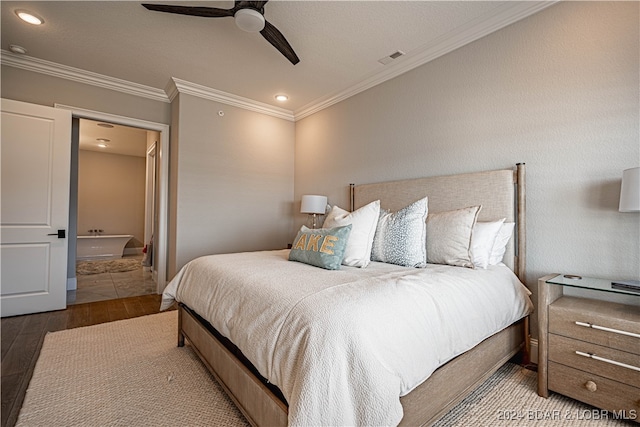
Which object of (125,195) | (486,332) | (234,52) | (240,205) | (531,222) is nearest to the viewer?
(486,332)

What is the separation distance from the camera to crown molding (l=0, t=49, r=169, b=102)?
9.76 feet

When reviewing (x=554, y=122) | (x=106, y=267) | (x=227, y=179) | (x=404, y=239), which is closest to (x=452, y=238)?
(x=404, y=239)

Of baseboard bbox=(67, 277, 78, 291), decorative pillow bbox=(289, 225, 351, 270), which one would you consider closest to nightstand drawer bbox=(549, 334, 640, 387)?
decorative pillow bbox=(289, 225, 351, 270)

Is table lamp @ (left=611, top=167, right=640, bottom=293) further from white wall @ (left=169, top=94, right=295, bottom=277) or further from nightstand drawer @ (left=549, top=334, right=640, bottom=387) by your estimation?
white wall @ (left=169, top=94, right=295, bottom=277)

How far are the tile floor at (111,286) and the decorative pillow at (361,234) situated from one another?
128 inches

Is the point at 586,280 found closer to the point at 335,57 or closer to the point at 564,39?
the point at 564,39

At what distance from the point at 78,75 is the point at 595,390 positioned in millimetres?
5177

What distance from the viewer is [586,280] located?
5.64 ft

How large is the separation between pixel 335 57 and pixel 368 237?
194 cm

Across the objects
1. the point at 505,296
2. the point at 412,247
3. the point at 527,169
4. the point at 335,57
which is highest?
the point at 335,57

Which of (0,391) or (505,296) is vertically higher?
(505,296)

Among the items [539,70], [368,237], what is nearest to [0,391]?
[368,237]

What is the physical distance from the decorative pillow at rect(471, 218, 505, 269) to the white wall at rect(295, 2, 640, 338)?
314mm

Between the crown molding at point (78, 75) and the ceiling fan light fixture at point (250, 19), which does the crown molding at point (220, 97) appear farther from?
the ceiling fan light fixture at point (250, 19)
